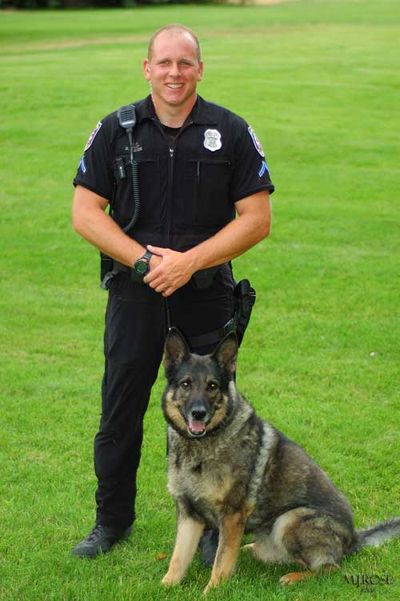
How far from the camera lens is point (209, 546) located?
18.4ft

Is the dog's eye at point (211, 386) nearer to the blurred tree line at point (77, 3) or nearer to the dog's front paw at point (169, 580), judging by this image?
the dog's front paw at point (169, 580)

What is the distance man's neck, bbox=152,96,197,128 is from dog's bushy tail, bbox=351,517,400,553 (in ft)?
7.83

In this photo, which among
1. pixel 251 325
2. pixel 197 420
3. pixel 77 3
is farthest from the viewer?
pixel 77 3

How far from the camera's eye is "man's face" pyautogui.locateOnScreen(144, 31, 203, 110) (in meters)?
5.03

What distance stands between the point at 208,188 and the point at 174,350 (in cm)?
85

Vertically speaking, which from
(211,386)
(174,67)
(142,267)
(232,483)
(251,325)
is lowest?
(251,325)

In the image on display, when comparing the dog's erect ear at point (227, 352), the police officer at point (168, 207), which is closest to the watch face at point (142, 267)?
the police officer at point (168, 207)

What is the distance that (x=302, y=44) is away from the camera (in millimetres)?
32219

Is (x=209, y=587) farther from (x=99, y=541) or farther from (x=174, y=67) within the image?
(x=174, y=67)

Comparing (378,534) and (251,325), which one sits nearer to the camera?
(378,534)

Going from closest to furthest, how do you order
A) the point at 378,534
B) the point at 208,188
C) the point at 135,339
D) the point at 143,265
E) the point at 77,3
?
1. the point at 143,265
2. the point at 208,188
3. the point at 135,339
4. the point at 378,534
5. the point at 77,3

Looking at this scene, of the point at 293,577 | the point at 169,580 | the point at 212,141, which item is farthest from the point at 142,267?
the point at 293,577

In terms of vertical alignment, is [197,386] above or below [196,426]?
→ above

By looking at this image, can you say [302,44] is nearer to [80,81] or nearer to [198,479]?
[80,81]
